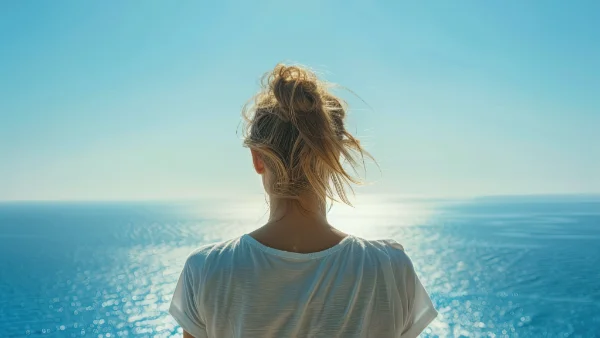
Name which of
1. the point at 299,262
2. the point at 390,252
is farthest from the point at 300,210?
the point at 390,252

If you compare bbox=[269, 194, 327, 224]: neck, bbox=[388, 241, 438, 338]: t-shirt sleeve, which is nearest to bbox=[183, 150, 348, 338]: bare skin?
bbox=[269, 194, 327, 224]: neck

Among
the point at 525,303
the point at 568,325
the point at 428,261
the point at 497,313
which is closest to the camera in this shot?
the point at 568,325

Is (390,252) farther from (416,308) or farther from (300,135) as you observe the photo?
(300,135)

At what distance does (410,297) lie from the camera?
1.70m

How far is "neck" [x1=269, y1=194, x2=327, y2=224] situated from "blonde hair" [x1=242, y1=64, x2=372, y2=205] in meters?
0.03

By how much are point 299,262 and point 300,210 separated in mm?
198

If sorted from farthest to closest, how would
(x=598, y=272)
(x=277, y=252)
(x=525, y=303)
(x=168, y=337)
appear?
(x=598, y=272), (x=525, y=303), (x=168, y=337), (x=277, y=252)

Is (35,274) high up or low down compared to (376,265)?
down

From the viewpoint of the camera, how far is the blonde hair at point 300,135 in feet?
5.27

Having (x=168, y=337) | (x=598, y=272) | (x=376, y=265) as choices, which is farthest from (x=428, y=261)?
(x=376, y=265)

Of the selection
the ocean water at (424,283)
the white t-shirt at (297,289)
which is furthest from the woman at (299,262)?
the ocean water at (424,283)

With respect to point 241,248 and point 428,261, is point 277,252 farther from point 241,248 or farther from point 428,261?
point 428,261

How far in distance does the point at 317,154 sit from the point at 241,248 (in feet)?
1.40

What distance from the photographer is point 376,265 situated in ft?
5.28
